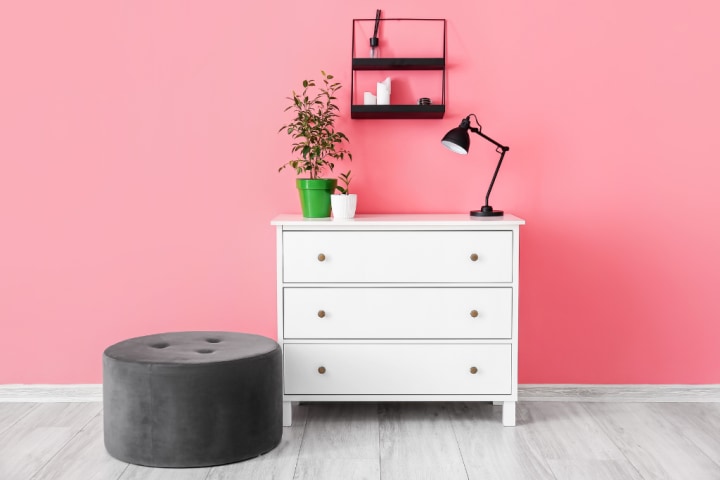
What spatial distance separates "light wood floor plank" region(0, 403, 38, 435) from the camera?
309cm

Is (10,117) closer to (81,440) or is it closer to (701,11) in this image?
(81,440)

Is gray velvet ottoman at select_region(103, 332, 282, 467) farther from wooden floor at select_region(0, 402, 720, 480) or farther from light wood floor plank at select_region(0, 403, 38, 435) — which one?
light wood floor plank at select_region(0, 403, 38, 435)

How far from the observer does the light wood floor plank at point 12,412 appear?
3092 mm

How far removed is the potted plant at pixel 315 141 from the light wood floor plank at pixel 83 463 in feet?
3.64

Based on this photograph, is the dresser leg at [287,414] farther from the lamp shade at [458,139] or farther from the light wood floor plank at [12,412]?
the lamp shade at [458,139]

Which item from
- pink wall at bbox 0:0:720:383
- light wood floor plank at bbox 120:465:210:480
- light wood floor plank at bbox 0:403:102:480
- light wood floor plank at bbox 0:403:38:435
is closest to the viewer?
light wood floor plank at bbox 120:465:210:480

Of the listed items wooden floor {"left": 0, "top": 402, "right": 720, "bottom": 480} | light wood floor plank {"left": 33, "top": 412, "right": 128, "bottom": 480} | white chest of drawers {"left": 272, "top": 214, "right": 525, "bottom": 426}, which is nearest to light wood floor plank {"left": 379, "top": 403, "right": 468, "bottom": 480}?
wooden floor {"left": 0, "top": 402, "right": 720, "bottom": 480}

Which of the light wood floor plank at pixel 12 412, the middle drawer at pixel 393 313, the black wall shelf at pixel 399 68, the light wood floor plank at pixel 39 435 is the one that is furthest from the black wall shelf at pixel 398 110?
the light wood floor plank at pixel 12 412

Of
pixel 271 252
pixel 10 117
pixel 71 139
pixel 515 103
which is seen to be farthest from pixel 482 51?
pixel 10 117

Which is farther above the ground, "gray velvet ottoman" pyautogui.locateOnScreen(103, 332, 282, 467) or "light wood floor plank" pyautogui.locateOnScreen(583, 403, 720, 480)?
"gray velvet ottoman" pyautogui.locateOnScreen(103, 332, 282, 467)

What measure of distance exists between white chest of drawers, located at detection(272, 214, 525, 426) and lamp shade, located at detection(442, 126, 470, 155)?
0.99ft

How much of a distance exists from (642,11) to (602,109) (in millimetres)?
415

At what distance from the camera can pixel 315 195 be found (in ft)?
10.2

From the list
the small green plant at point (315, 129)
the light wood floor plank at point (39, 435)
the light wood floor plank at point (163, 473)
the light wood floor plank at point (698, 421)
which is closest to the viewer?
the light wood floor plank at point (163, 473)
